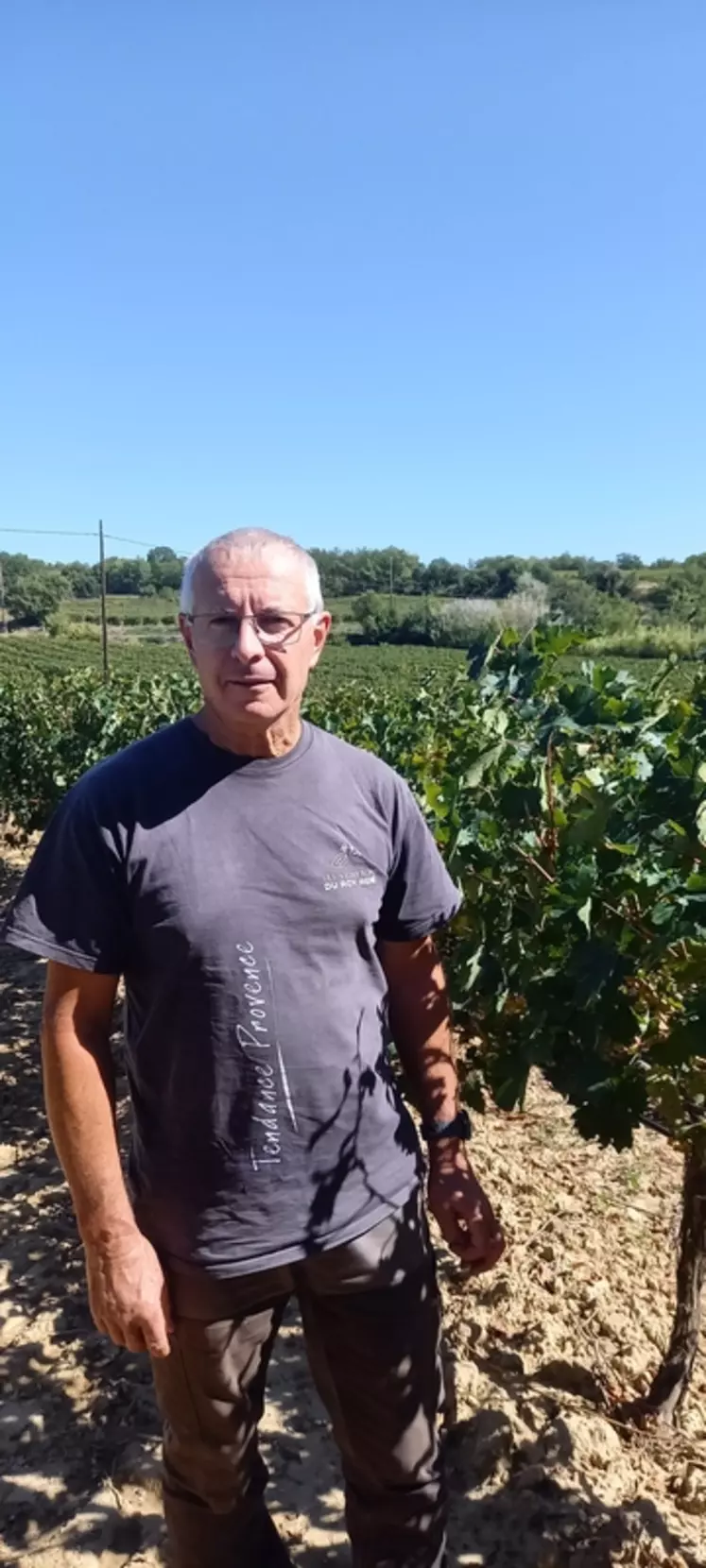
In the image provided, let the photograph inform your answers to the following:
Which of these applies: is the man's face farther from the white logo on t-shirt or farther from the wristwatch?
the wristwatch

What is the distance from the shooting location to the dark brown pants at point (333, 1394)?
5.84 ft

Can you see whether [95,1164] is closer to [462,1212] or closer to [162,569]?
[462,1212]

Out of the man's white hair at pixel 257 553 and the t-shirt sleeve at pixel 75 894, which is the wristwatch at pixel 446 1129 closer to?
the t-shirt sleeve at pixel 75 894

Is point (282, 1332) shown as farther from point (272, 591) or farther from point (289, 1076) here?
point (272, 591)

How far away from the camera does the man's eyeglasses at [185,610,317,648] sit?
172 cm

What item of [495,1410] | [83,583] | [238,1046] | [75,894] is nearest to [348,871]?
[238,1046]

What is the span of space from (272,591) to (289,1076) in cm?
78

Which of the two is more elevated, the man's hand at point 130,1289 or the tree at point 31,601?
the tree at point 31,601

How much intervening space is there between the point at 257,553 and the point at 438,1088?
1.05 metres

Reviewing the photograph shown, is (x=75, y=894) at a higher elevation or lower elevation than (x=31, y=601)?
lower

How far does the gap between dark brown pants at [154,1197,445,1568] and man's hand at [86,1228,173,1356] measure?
6 cm

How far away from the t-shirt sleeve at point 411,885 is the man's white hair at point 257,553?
39cm

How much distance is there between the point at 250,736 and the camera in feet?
5.73

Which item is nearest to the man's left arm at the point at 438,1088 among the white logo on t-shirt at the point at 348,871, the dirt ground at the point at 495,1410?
the white logo on t-shirt at the point at 348,871
